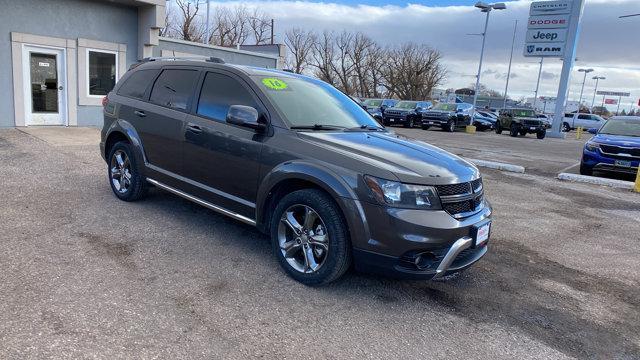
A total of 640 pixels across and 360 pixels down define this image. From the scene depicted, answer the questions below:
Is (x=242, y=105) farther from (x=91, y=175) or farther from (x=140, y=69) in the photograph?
(x=91, y=175)

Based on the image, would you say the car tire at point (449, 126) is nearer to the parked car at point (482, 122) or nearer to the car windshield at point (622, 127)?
the parked car at point (482, 122)

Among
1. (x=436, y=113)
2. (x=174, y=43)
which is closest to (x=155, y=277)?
(x=174, y=43)

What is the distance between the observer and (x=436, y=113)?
27.1m

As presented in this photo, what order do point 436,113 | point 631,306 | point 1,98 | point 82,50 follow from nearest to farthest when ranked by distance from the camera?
point 631,306
point 1,98
point 82,50
point 436,113

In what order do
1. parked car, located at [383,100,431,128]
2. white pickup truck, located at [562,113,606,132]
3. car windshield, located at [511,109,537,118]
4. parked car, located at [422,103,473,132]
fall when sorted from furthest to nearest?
white pickup truck, located at [562,113,606,132], car windshield, located at [511,109,537,118], parked car, located at [383,100,431,128], parked car, located at [422,103,473,132]

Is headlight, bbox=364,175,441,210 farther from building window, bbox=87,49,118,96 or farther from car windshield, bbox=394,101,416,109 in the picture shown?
car windshield, bbox=394,101,416,109

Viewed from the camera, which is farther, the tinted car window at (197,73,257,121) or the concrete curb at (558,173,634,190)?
the concrete curb at (558,173,634,190)

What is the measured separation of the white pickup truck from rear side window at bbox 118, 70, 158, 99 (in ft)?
146

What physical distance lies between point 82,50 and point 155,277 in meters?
11.2

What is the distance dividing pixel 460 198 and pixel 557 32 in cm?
3022

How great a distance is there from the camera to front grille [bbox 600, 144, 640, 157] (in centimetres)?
1016

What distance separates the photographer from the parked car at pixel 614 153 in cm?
1020

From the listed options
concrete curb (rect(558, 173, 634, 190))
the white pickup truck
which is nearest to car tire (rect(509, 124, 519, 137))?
the white pickup truck

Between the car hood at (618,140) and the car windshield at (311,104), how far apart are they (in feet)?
25.8
